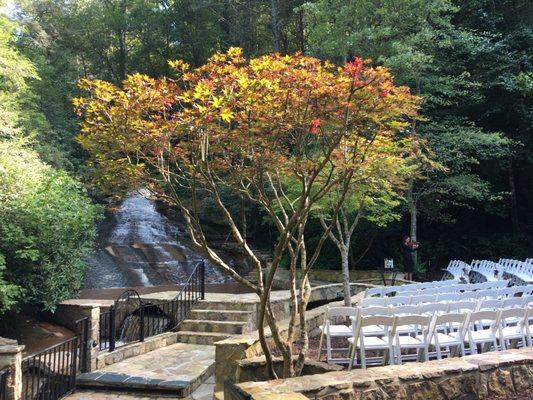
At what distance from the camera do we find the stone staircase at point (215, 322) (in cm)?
863

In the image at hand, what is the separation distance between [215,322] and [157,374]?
2.32 metres

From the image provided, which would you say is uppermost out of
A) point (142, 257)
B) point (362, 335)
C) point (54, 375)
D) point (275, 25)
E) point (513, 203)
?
point (275, 25)

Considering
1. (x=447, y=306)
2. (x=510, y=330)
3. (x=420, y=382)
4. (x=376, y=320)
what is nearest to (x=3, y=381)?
(x=376, y=320)

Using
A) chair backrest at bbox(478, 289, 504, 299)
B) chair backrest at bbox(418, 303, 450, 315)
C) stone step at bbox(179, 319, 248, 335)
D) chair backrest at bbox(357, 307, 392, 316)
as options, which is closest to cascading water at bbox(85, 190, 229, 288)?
stone step at bbox(179, 319, 248, 335)

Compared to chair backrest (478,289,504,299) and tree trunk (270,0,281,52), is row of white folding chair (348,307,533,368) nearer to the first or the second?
chair backrest (478,289,504,299)

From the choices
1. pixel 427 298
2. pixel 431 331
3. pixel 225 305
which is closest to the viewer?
pixel 431 331

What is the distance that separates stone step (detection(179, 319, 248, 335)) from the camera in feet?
28.2

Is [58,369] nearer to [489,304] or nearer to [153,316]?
[153,316]

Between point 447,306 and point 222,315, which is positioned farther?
point 222,315

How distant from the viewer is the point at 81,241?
10492mm

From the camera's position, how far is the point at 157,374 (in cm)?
665

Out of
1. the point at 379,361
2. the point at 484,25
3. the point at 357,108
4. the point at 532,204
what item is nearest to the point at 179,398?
the point at 379,361

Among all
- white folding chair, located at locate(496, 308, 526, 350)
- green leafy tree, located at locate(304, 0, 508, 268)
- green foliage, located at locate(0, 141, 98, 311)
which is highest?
green leafy tree, located at locate(304, 0, 508, 268)

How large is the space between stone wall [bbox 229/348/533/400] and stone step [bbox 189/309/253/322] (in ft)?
15.8
